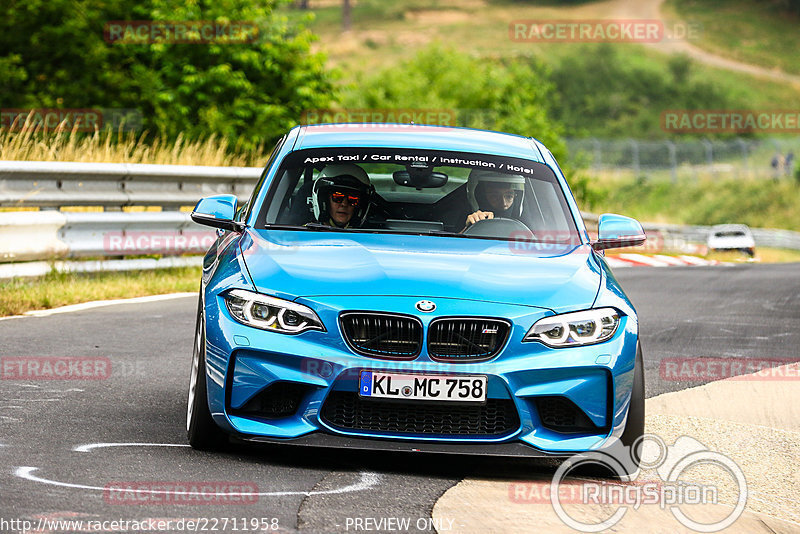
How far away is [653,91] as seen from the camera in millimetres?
109875

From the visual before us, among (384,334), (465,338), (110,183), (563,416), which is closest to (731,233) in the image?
(110,183)

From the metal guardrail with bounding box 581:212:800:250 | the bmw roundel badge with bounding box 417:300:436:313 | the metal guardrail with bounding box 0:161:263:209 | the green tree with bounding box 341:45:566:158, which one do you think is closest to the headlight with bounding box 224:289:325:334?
the bmw roundel badge with bounding box 417:300:436:313

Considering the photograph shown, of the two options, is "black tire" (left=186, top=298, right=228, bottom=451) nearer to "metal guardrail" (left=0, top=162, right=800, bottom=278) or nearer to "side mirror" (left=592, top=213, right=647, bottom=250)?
"side mirror" (left=592, top=213, right=647, bottom=250)

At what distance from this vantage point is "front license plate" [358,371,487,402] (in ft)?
18.0

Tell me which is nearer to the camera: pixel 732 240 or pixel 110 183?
pixel 110 183

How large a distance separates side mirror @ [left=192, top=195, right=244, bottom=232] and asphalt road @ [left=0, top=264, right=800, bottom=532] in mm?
984

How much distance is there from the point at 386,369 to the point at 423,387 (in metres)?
0.17

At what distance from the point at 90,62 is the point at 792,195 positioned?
39492 millimetres

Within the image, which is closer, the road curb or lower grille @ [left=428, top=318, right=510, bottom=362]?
the road curb

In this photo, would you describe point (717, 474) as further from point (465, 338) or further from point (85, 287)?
point (85, 287)

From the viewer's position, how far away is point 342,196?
7.02 metres

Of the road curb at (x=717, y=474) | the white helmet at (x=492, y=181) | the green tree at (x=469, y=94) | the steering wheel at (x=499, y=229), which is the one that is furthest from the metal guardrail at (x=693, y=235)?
the steering wheel at (x=499, y=229)

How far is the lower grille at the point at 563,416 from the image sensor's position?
18.5 feet

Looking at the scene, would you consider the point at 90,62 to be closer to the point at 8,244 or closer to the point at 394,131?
the point at 8,244
